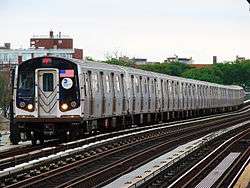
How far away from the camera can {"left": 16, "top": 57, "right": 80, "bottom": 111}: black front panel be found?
2236 cm

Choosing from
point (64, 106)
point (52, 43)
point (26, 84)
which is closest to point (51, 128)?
point (64, 106)

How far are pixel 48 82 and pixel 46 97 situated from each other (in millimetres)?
532

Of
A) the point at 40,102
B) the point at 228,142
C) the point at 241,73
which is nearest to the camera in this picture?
the point at 40,102

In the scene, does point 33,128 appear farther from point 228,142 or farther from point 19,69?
point 228,142

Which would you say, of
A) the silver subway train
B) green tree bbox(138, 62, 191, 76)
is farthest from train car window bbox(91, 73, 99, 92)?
green tree bbox(138, 62, 191, 76)

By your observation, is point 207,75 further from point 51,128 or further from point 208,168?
point 208,168

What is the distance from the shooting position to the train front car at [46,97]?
2234 cm

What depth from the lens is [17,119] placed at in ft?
74.1

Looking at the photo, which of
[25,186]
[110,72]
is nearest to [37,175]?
[25,186]

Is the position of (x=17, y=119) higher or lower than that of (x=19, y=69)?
lower

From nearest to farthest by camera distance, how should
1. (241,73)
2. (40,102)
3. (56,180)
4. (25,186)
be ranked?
1. (25,186)
2. (56,180)
3. (40,102)
4. (241,73)

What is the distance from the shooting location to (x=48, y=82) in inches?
892

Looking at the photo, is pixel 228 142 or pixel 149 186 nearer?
pixel 149 186

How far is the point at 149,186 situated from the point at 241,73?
12335 centimetres
